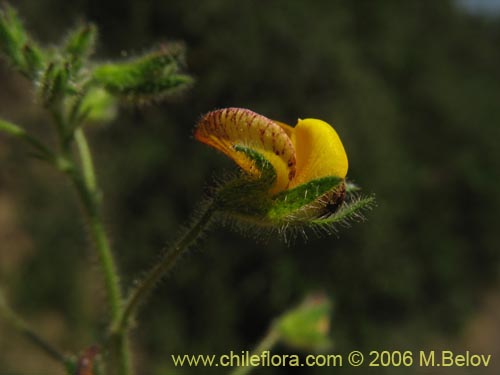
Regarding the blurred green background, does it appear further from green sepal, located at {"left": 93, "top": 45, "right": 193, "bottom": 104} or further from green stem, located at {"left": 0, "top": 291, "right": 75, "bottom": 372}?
green sepal, located at {"left": 93, "top": 45, "right": 193, "bottom": 104}

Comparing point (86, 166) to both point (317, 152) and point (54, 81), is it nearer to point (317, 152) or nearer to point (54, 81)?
point (54, 81)

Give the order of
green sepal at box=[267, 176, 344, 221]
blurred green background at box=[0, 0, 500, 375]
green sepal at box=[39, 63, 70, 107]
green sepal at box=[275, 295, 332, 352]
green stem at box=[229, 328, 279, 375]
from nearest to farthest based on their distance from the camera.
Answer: green sepal at box=[267, 176, 344, 221], green sepal at box=[39, 63, 70, 107], green stem at box=[229, 328, 279, 375], green sepal at box=[275, 295, 332, 352], blurred green background at box=[0, 0, 500, 375]

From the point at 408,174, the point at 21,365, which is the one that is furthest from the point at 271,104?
the point at 21,365

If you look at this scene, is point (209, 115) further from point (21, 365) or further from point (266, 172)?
point (21, 365)

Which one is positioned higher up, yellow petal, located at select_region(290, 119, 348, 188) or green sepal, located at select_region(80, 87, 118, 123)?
green sepal, located at select_region(80, 87, 118, 123)

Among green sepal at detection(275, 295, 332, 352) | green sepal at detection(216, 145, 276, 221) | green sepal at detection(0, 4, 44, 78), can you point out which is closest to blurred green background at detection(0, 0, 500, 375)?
green sepal at detection(275, 295, 332, 352)

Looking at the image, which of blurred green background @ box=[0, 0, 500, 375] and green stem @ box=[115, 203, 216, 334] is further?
blurred green background @ box=[0, 0, 500, 375]
